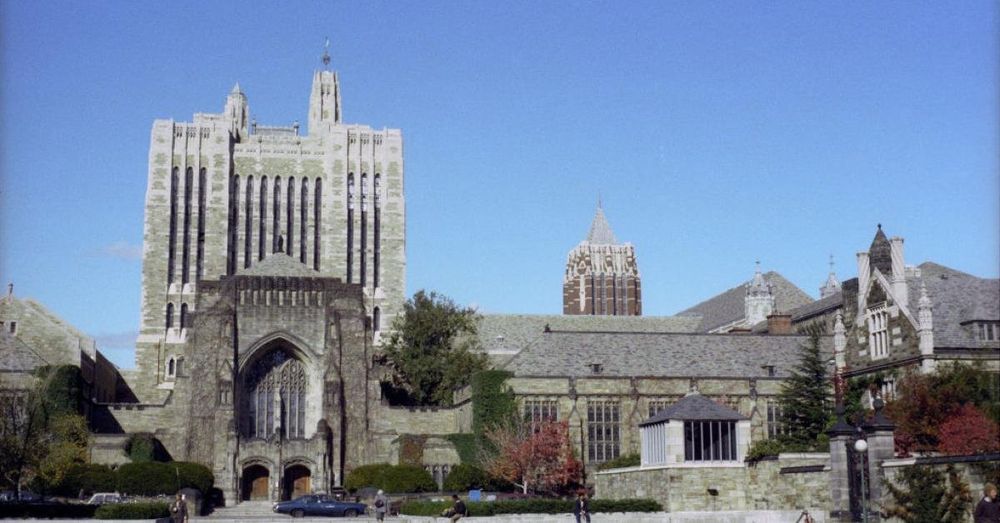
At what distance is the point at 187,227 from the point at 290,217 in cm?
820

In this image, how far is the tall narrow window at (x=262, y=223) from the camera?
107519mm

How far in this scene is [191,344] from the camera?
73.8 meters

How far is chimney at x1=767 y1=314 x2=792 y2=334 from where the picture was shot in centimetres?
8754

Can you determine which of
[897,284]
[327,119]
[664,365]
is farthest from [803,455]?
[327,119]

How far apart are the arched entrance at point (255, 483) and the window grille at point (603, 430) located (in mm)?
17315

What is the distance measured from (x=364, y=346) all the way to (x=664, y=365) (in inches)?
667

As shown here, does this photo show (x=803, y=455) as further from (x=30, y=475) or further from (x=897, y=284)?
(x=30, y=475)

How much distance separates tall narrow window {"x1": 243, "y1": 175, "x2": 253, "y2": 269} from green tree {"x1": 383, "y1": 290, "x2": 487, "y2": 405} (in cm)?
2109

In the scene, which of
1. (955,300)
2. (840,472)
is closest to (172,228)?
(955,300)

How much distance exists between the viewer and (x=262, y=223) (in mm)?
108000

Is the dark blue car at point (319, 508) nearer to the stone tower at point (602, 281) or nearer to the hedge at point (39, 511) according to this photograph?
the hedge at point (39, 511)

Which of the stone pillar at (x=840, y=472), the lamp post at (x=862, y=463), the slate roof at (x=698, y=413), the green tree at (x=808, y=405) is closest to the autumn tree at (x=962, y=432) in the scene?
the lamp post at (x=862, y=463)

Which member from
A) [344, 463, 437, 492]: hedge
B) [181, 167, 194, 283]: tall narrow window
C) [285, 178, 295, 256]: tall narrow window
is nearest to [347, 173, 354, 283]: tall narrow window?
[285, 178, 295, 256]: tall narrow window

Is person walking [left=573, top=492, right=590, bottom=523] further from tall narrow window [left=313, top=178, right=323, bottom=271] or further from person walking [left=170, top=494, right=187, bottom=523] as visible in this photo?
tall narrow window [left=313, top=178, right=323, bottom=271]
